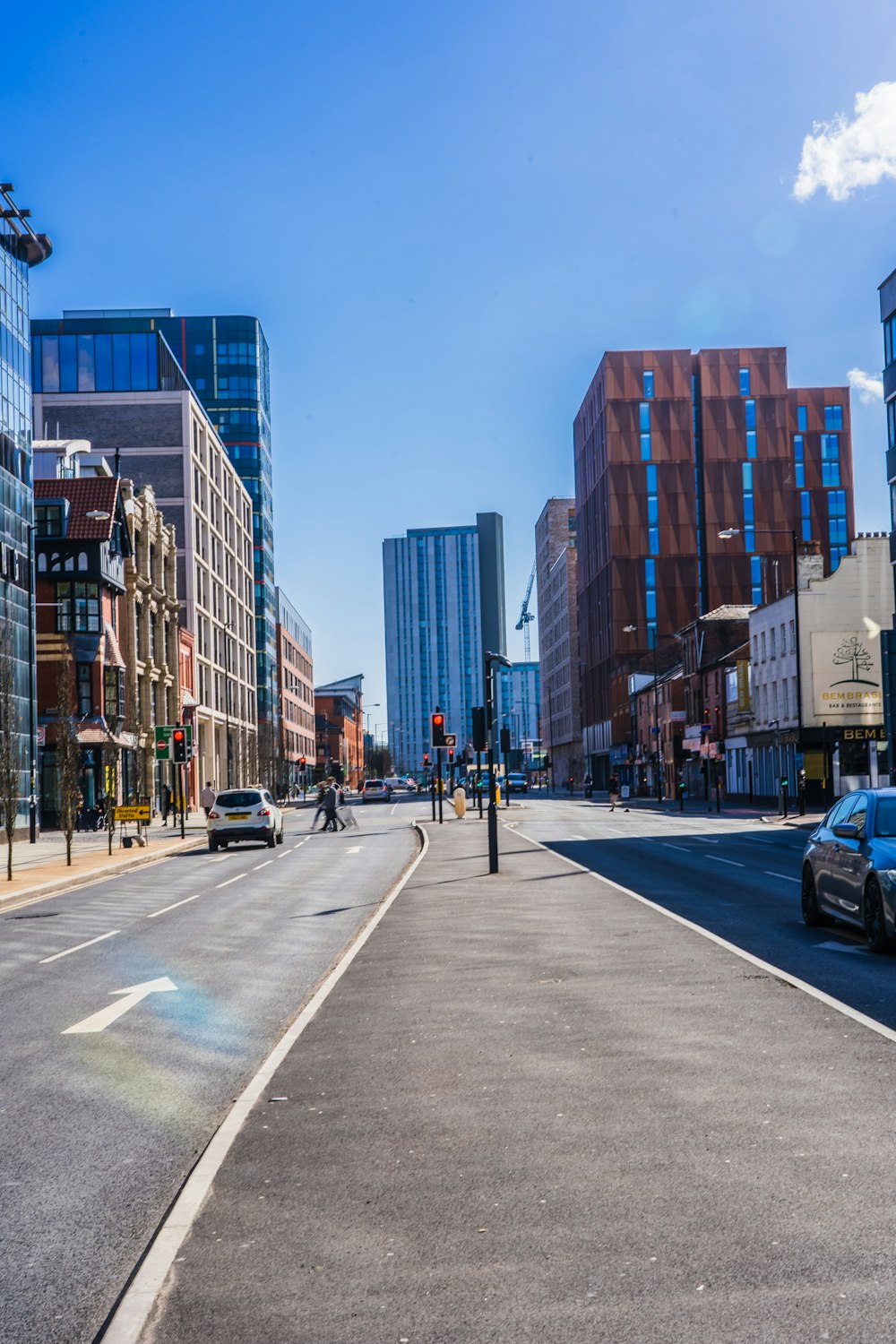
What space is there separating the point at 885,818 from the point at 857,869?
0.65 m

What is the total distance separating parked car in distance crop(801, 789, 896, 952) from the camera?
13.3m

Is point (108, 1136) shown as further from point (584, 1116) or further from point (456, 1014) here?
point (456, 1014)

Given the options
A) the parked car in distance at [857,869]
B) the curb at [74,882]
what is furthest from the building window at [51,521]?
the parked car in distance at [857,869]

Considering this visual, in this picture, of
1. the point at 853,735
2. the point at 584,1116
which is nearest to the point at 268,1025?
the point at 584,1116

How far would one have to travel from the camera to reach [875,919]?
13359 millimetres

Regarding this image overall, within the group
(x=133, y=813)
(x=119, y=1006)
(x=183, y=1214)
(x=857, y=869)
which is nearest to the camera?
(x=183, y=1214)

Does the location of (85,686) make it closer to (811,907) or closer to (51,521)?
(51,521)

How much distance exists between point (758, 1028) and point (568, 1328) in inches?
209

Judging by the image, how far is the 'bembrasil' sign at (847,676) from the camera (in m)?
64.9

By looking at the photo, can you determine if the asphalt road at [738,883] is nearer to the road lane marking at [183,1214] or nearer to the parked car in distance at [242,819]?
the road lane marking at [183,1214]

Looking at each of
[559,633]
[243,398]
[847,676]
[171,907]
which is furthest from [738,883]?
[559,633]

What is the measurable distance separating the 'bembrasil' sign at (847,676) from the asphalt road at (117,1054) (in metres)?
45.3

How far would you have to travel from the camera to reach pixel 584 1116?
7.03 m

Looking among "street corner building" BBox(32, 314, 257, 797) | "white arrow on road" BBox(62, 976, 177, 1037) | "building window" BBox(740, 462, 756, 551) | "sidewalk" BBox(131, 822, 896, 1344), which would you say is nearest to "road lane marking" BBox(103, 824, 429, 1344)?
"sidewalk" BBox(131, 822, 896, 1344)
